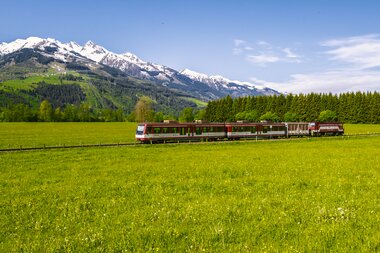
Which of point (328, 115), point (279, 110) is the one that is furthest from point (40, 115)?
point (328, 115)

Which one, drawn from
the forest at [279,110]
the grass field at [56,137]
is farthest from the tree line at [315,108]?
the grass field at [56,137]

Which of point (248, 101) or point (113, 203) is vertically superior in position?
point (248, 101)

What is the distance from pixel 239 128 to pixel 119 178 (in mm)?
54744

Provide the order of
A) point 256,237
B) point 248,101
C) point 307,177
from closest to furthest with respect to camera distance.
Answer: point 256,237 < point 307,177 < point 248,101

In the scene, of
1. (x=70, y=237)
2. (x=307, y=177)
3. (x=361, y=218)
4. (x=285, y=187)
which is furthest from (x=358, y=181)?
(x=70, y=237)

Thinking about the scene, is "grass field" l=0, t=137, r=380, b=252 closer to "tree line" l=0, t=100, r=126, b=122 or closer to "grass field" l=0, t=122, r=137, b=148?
"grass field" l=0, t=122, r=137, b=148

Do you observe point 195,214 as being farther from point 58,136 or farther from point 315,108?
point 315,108

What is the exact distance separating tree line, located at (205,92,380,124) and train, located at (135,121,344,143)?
61.3 meters

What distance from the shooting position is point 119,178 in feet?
63.3

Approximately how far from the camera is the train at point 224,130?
59.3 meters

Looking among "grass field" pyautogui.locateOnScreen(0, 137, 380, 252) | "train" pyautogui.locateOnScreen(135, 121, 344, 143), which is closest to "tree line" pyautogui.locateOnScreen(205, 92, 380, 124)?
"train" pyautogui.locateOnScreen(135, 121, 344, 143)

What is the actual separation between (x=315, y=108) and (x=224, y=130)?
3785 inches

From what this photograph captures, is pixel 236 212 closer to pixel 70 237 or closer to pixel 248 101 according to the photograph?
pixel 70 237

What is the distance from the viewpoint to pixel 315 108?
500 ft
